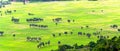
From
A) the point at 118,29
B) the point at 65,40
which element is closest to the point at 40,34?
the point at 65,40

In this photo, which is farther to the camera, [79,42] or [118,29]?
[118,29]

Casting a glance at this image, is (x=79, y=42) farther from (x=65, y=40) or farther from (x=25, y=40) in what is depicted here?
(x=25, y=40)

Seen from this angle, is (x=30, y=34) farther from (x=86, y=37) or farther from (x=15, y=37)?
(x=86, y=37)

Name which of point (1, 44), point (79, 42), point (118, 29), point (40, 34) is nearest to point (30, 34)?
point (40, 34)

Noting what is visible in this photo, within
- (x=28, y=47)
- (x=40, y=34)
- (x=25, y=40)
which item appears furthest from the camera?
(x=40, y=34)

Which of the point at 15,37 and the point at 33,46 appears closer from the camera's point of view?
the point at 33,46

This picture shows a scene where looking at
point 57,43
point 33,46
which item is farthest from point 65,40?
point 33,46

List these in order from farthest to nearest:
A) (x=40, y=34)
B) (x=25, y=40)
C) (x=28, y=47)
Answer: (x=40, y=34)
(x=25, y=40)
(x=28, y=47)
